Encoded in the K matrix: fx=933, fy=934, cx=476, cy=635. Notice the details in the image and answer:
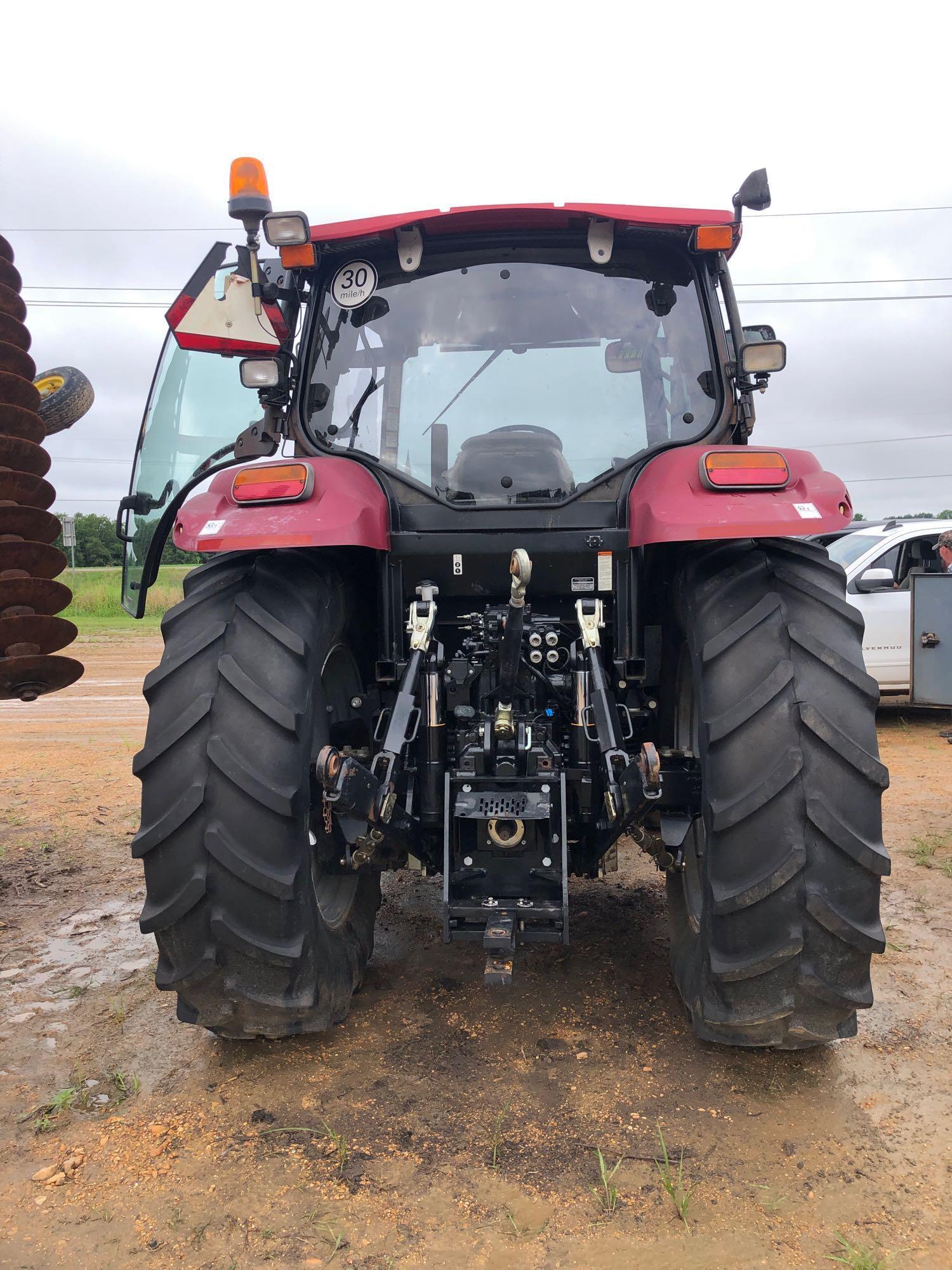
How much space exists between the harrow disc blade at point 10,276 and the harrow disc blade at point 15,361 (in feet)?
0.97

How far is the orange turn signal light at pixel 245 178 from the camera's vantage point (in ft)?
9.59

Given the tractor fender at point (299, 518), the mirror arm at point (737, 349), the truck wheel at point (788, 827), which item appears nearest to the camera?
the truck wheel at point (788, 827)

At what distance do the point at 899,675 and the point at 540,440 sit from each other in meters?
6.28

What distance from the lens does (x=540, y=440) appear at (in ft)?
Answer: 10.2

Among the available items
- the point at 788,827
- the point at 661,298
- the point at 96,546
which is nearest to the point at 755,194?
the point at 661,298

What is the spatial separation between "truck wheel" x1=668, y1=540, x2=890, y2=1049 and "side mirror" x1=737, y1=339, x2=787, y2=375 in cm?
101

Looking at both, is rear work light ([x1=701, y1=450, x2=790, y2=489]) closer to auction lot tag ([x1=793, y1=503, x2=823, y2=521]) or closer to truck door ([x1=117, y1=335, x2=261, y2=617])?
auction lot tag ([x1=793, y1=503, x2=823, y2=521])

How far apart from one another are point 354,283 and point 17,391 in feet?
5.67

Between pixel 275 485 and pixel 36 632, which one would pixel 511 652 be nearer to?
pixel 275 485

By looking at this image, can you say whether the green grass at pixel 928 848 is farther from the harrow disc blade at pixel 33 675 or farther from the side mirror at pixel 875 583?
the harrow disc blade at pixel 33 675

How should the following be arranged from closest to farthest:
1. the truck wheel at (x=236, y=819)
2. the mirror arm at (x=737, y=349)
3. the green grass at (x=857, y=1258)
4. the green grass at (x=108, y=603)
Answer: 1. the green grass at (x=857, y=1258)
2. the truck wheel at (x=236, y=819)
3. the mirror arm at (x=737, y=349)
4. the green grass at (x=108, y=603)

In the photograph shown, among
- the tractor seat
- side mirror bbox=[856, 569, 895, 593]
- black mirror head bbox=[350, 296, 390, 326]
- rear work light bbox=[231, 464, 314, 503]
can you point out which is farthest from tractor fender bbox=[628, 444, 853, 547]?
side mirror bbox=[856, 569, 895, 593]

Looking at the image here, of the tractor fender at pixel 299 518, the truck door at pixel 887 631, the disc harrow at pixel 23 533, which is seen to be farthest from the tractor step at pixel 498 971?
the truck door at pixel 887 631

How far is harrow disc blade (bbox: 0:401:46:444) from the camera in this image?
12.8ft
